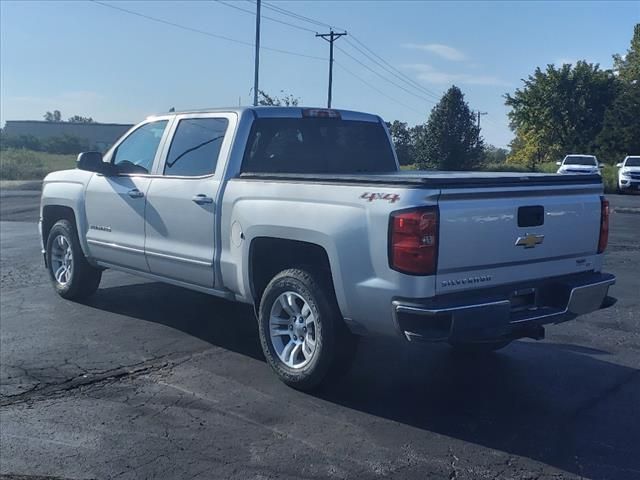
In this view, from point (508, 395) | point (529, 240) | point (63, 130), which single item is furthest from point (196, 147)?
point (63, 130)

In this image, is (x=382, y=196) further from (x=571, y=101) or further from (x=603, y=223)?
(x=571, y=101)

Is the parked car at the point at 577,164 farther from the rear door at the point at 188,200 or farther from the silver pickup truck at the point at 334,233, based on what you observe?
the rear door at the point at 188,200

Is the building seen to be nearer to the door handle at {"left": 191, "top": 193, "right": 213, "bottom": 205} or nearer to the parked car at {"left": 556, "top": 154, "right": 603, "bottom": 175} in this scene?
the parked car at {"left": 556, "top": 154, "right": 603, "bottom": 175}

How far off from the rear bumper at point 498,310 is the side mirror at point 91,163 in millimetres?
4096

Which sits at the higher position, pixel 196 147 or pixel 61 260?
pixel 196 147

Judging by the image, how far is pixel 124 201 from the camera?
7484 millimetres

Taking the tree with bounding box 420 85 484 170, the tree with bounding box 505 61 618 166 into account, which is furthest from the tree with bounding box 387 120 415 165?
the tree with bounding box 505 61 618 166

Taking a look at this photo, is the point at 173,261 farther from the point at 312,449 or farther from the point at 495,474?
the point at 495,474

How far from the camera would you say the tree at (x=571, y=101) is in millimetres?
54562

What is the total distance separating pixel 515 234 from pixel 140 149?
4128 millimetres

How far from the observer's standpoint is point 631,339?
725cm

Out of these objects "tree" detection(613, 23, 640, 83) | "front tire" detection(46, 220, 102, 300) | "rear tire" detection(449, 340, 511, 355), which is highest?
"tree" detection(613, 23, 640, 83)

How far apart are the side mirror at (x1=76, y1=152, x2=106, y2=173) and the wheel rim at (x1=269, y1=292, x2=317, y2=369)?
291 cm

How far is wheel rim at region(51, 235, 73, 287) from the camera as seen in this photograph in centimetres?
856
